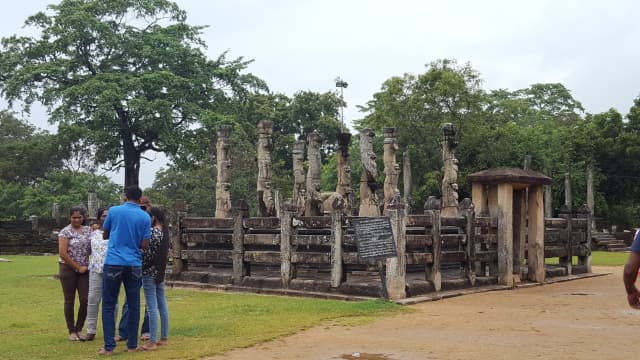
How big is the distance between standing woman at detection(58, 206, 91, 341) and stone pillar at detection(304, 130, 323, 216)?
36.4 feet

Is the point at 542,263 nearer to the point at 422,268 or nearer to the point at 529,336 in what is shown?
the point at 422,268

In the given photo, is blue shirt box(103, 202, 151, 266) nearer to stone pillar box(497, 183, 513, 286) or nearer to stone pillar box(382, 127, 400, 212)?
stone pillar box(497, 183, 513, 286)

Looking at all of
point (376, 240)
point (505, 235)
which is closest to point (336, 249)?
point (376, 240)

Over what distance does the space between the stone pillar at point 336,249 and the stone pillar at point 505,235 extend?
4.25 m

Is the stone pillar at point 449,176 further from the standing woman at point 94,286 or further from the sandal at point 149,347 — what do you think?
the sandal at point 149,347

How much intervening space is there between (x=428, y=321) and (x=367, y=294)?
2.68 metres

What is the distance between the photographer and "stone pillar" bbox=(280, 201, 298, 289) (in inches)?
572

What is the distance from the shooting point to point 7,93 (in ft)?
132

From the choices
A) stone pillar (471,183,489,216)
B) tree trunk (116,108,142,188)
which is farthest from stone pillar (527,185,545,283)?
tree trunk (116,108,142,188)

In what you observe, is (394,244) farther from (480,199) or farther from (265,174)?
(265,174)

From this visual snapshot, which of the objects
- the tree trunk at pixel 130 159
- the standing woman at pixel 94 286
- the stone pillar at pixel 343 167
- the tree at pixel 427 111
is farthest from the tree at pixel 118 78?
the standing woman at pixel 94 286

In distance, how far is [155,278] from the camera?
8531 millimetres

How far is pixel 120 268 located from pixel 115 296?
366 millimetres

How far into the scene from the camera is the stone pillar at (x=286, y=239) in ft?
47.7
